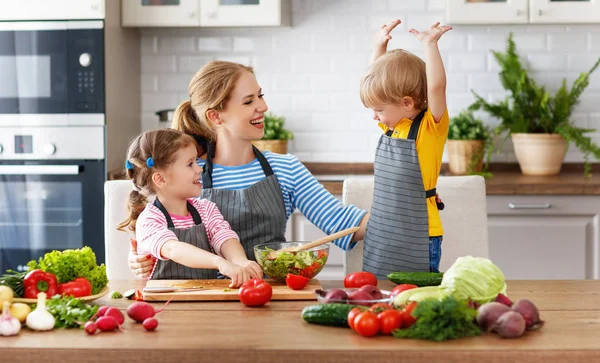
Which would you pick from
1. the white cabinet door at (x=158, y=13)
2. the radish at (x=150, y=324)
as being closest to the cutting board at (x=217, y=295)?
the radish at (x=150, y=324)

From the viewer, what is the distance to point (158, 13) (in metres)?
4.03

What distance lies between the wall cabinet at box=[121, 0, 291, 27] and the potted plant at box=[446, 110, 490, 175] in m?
1.02

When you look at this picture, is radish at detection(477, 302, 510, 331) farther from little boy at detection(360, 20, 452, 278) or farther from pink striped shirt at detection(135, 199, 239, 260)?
pink striped shirt at detection(135, 199, 239, 260)

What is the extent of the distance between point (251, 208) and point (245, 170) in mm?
136

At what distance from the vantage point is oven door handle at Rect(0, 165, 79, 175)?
376cm

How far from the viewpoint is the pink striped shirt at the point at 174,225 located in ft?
7.08

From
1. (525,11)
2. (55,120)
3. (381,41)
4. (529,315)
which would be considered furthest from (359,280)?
(525,11)

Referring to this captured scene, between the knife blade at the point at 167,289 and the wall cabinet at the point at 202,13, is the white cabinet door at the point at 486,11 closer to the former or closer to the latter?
the wall cabinet at the point at 202,13

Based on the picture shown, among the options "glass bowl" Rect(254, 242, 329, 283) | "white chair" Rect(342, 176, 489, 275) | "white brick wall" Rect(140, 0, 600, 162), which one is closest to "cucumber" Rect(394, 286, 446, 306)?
"glass bowl" Rect(254, 242, 329, 283)

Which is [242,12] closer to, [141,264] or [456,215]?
[456,215]

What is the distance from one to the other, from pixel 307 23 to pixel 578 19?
137cm

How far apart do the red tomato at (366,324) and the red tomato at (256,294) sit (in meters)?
0.31

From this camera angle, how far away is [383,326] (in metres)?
1.58

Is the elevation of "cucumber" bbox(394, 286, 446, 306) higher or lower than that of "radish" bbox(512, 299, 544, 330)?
higher
